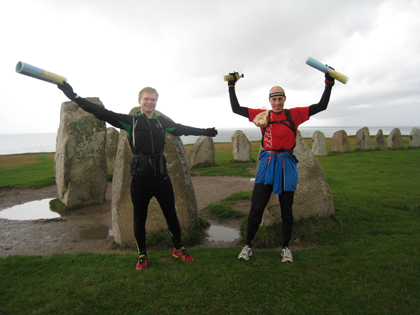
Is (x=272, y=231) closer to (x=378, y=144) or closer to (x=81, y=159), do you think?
(x=81, y=159)

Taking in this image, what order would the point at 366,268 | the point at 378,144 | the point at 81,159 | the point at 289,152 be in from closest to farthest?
the point at 366,268 → the point at 289,152 → the point at 81,159 → the point at 378,144

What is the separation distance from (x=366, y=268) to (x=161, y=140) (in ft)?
11.6

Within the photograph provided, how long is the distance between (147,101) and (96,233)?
453 cm

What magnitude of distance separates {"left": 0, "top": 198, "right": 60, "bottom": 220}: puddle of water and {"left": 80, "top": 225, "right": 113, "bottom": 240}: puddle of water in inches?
79.9

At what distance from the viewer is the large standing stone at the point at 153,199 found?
5.43 m

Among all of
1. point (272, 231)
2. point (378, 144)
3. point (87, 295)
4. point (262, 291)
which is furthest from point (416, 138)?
point (87, 295)

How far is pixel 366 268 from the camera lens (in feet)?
12.3

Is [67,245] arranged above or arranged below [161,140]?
below

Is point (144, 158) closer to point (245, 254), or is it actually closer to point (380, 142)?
point (245, 254)

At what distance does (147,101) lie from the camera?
12.9ft

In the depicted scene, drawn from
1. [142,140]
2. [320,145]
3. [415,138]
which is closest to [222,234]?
[142,140]

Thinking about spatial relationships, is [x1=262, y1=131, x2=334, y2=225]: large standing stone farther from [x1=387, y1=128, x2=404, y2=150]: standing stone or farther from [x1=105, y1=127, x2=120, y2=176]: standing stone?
[x1=387, y1=128, x2=404, y2=150]: standing stone

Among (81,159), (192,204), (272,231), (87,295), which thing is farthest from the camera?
(81,159)

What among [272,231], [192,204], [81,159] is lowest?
[272,231]
